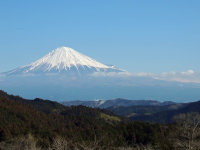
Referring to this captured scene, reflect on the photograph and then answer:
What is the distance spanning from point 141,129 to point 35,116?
45.1 metres

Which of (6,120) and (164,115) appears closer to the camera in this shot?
(6,120)

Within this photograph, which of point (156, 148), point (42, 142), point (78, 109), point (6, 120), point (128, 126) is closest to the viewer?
point (156, 148)

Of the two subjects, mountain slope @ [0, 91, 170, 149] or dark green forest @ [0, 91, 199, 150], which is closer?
dark green forest @ [0, 91, 199, 150]

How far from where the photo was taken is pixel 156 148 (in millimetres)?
54625

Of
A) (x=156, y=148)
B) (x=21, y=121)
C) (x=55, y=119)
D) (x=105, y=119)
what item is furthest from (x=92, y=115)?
(x=156, y=148)

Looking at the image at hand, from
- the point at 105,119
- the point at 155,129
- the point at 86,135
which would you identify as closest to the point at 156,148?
the point at 155,129

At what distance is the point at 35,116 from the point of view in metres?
110

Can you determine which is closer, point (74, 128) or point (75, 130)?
point (75, 130)

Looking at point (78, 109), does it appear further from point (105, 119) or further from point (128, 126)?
point (128, 126)

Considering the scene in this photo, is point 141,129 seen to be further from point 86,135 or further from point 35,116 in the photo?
point 35,116

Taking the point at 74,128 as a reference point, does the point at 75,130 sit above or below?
above

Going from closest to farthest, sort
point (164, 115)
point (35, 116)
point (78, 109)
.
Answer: point (35, 116), point (78, 109), point (164, 115)

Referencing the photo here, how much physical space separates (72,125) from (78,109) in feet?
103

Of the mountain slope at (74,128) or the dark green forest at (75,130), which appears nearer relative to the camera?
the dark green forest at (75,130)
